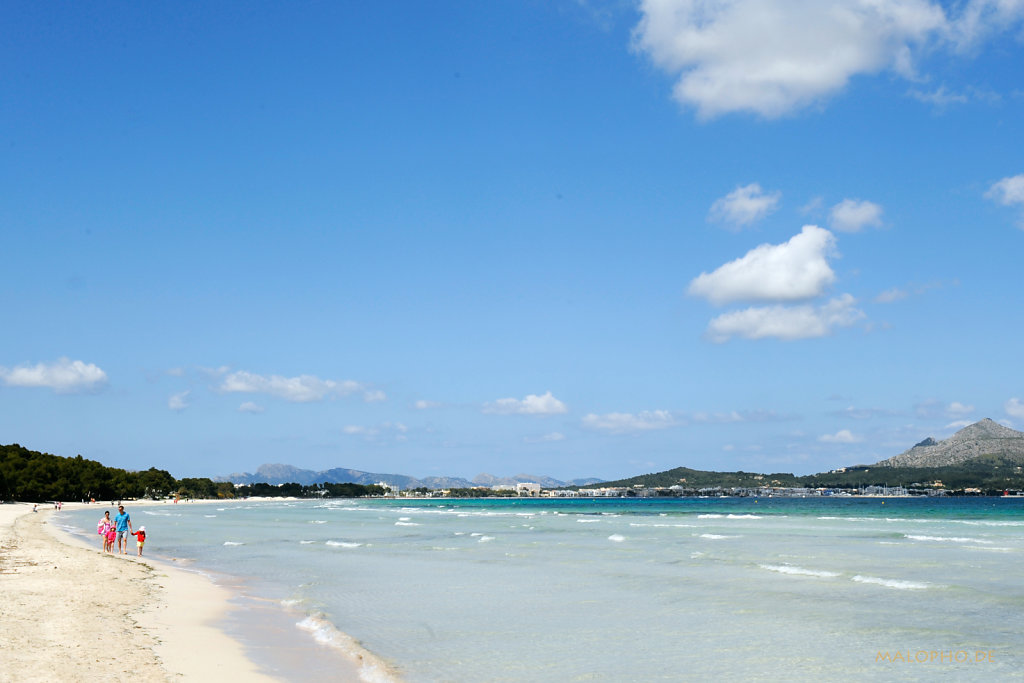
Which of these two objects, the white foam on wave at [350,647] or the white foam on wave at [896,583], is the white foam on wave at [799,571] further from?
the white foam on wave at [350,647]

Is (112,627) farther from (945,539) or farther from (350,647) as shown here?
(945,539)

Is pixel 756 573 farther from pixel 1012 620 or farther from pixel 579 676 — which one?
pixel 579 676

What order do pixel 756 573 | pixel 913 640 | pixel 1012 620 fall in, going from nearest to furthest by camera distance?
pixel 913 640 → pixel 1012 620 → pixel 756 573

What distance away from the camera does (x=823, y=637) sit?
17438 millimetres

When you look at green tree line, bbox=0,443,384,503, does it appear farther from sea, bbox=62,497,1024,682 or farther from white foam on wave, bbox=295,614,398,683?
white foam on wave, bbox=295,614,398,683

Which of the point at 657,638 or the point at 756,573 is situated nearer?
the point at 657,638

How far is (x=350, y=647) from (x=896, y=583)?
1926cm

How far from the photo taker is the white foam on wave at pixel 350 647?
45.0 feet

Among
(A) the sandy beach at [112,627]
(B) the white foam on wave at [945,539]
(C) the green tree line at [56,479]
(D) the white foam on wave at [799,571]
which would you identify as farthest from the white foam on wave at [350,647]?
(C) the green tree line at [56,479]

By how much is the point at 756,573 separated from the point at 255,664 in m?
21.1

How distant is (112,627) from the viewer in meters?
16.1

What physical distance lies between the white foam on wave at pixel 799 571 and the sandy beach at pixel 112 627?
20067mm

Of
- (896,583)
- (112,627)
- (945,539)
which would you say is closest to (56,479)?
(945,539)

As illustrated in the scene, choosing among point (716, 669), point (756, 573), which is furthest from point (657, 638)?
point (756, 573)
